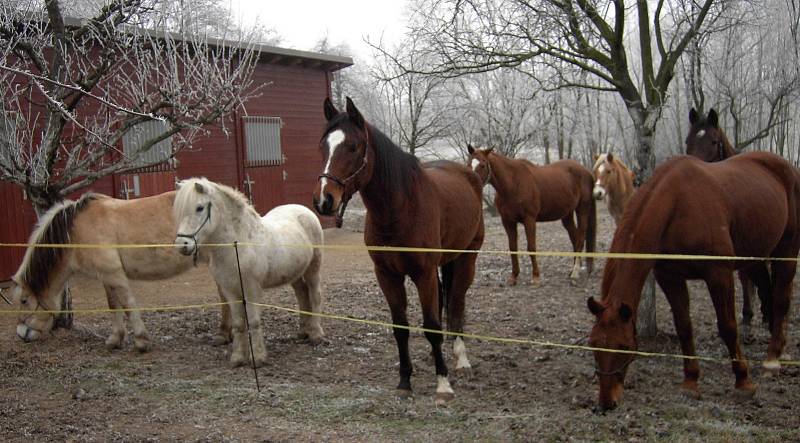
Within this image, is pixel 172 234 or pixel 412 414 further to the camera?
pixel 172 234

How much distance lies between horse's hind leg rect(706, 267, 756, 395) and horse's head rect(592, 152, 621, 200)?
5.47m

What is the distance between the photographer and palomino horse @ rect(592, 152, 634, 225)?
10133 millimetres

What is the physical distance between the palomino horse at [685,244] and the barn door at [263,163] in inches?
431

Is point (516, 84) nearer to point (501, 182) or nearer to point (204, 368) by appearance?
point (501, 182)

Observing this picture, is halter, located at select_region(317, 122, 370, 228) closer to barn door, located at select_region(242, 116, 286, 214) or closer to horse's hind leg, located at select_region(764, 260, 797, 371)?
horse's hind leg, located at select_region(764, 260, 797, 371)

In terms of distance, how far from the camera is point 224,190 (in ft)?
19.8

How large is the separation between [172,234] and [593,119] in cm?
2364

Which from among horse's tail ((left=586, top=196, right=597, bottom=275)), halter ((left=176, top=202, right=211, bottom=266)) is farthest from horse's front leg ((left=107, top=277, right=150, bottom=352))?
horse's tail ((left=586, top=196, right=597, bottom=275))

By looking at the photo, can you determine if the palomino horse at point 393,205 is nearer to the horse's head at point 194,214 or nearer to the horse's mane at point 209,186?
the horse's head at point 194,214

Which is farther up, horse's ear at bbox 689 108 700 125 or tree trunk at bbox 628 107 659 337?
horse's ear at bbox 689 108 700 125

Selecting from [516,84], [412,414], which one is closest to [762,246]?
[412,414]

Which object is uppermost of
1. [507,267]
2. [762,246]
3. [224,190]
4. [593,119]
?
[593,119]

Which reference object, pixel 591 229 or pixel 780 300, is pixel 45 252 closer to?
pixel 780 300

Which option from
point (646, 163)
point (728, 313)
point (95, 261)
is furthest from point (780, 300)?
point (95, 261)
